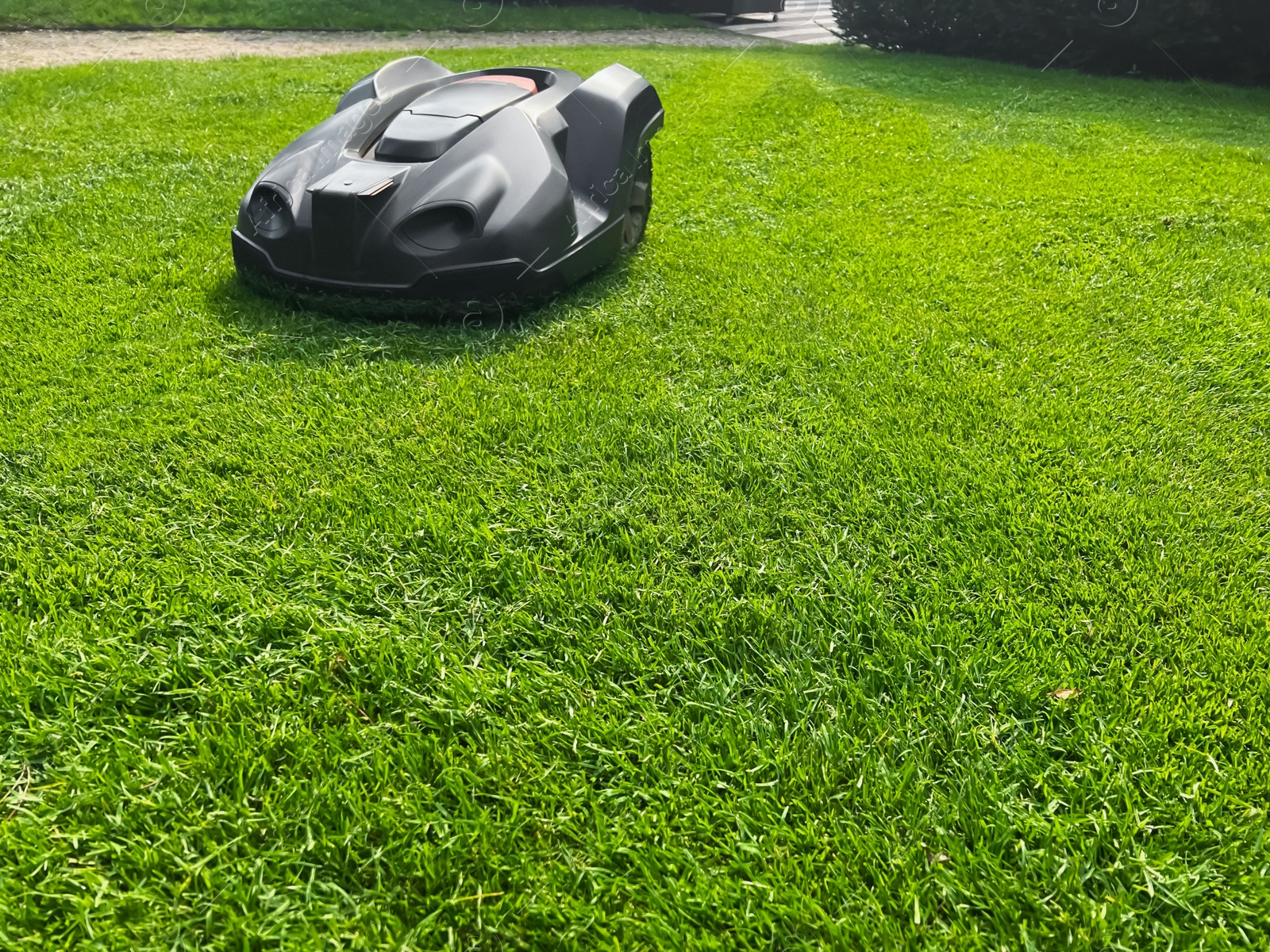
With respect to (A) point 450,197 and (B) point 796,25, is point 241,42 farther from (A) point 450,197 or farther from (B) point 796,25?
(B) point 796,25

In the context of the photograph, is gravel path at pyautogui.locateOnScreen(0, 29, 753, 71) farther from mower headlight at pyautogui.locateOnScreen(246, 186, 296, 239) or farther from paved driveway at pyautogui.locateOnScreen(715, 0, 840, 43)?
mower headlight at pyautogui.locateOnScreen(246, 186, 296, 239)

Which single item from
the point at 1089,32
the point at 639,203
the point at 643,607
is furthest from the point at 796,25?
the point at 643,607

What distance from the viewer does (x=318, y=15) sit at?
36.6ft

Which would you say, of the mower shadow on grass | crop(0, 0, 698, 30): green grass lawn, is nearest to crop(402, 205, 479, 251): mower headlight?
the mower shadow on grass

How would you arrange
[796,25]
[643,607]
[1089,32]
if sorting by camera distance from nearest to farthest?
[643,607] < [1089,32] < [796,25]

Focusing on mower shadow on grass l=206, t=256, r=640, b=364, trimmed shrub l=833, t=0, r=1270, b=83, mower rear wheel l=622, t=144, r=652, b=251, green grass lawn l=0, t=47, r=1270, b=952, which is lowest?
green grass lawn l=0, t=47, r=1270, b=952

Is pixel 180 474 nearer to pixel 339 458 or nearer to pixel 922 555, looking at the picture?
pixel 339 458

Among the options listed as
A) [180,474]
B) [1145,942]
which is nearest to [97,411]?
[180,474]

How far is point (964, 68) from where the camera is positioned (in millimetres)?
10031

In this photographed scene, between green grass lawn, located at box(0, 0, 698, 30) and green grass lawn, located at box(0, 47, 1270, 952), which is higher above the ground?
green grass lawn, located at box(0, 0, 698, 30)

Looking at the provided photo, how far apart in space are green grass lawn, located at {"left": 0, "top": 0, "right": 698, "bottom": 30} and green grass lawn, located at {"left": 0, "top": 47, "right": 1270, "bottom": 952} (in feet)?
26.5

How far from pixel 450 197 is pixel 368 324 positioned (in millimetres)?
572

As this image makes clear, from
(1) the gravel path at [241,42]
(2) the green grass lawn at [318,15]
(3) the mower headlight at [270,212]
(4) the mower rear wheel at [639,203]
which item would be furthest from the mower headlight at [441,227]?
(2) the green grass lawn at [318,15]

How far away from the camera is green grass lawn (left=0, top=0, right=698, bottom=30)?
9609mm
